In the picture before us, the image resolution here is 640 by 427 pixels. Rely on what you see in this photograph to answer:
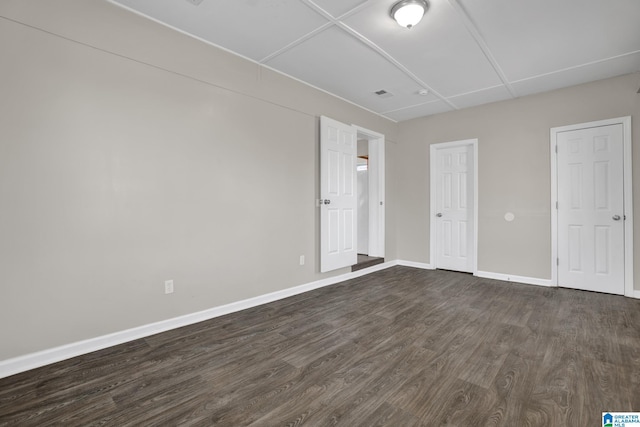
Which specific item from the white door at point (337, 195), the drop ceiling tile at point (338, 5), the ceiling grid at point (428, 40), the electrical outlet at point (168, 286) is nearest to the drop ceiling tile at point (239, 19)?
the ceiling grid at point (428, 40)

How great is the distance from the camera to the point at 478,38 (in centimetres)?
279

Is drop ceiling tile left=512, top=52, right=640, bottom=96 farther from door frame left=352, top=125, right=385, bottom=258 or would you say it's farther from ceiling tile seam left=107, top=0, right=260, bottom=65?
ceiling tile seam left=107, top=0, right=260, bottom=65

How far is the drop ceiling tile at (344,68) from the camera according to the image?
293cm

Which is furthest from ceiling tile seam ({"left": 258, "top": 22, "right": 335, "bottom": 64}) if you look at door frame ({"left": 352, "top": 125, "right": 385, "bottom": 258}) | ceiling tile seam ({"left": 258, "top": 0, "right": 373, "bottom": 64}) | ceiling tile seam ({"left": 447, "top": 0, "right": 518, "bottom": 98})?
door frame ({"left": 352, "top": 125, "right": 385, "bottom": 258})

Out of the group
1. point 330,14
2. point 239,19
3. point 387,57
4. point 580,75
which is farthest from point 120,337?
point 580,75

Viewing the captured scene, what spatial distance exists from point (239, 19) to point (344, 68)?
133 cm

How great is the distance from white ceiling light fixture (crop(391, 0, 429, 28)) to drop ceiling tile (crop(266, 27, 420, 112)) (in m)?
0.55

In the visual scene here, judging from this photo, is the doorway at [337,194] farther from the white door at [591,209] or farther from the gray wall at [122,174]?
the white door at [591,209]

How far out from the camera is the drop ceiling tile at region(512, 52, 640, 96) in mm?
3273

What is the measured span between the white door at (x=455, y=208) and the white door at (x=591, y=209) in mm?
1162

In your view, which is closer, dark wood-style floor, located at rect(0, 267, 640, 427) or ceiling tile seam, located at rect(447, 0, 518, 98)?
dark wood-style floor, located at rect(0, 267, 640, 427)

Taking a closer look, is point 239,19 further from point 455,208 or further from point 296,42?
point 455,208

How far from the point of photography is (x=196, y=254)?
2.83 metres

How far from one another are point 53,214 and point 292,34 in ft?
8.18
